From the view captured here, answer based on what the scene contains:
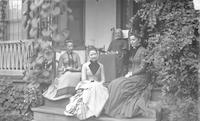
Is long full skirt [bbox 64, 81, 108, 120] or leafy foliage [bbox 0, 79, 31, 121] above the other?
long full skirt [bbox 64, 81, 108, 120]

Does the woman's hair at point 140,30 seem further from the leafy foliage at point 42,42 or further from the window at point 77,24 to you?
the window at point 77,24

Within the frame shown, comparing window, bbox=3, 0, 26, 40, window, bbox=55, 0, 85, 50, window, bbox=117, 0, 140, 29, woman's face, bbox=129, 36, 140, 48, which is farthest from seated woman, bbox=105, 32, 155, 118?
window, bbox=3, 0, 26, 40

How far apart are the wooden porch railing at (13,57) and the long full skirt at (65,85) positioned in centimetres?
259

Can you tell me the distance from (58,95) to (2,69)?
408 centimetres

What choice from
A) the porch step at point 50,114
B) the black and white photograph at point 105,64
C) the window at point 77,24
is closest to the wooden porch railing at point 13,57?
→ the black and white photograph at point 105,64

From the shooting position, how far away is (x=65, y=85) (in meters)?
7.70

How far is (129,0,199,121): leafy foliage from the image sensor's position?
5320 mm

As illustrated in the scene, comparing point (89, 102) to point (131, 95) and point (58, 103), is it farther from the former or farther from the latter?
point (58, 103)

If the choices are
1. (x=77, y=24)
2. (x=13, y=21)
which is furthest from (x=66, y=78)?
(x=13, y=21)

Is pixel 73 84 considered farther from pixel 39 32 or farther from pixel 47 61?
pixel 39 32

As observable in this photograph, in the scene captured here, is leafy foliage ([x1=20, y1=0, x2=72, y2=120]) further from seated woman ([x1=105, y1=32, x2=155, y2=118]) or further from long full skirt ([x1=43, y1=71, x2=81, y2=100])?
seated woman ([x1=105, y1=32, x2=155, y2=118])

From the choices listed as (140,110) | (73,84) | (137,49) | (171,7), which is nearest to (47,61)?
(73,84)

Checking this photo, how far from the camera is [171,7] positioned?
589 cm

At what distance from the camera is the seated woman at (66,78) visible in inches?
304
